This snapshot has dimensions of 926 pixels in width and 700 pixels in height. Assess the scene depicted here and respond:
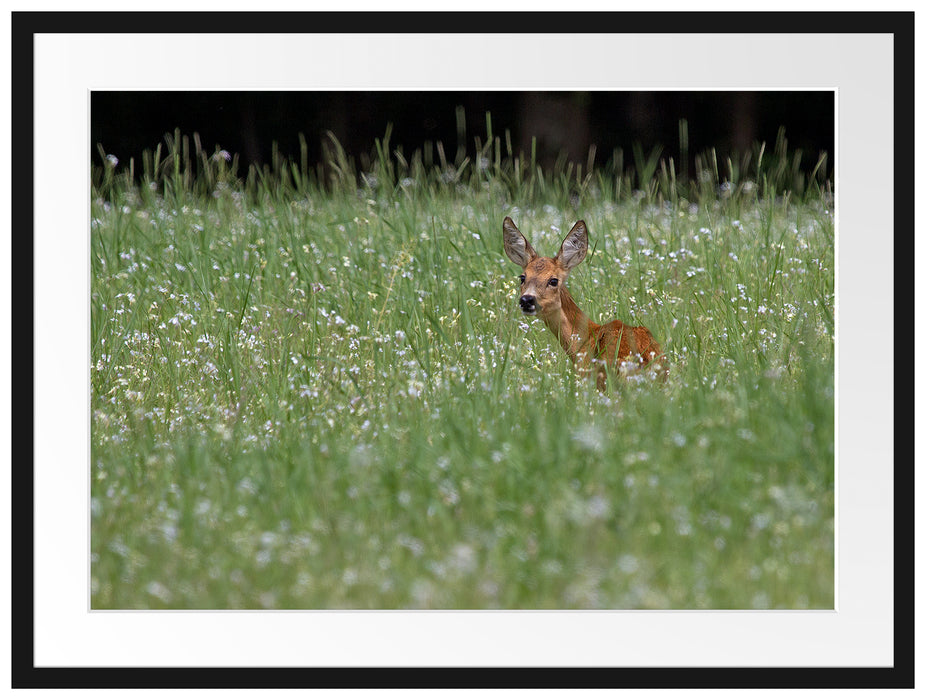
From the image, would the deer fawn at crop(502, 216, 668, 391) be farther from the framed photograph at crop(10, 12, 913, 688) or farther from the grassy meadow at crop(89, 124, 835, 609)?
the grassy meadow at crop(89, 124, 835, 609)

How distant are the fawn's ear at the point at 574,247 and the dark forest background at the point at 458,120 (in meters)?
0.95

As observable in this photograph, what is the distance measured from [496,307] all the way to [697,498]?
8.75 feet

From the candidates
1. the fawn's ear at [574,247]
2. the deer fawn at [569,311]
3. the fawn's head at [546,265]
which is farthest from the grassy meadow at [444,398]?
the fawn's ear at [574,247]

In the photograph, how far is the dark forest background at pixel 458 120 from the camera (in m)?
6.25

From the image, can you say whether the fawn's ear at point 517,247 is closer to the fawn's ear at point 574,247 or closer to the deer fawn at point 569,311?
the deer fawn at point 569,311

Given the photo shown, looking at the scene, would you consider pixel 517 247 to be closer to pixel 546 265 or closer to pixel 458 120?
Result: pixel 546 265

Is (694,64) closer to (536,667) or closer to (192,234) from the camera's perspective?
(536,667)

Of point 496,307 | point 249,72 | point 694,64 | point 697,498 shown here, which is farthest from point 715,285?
point 249,72

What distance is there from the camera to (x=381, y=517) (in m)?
4.29

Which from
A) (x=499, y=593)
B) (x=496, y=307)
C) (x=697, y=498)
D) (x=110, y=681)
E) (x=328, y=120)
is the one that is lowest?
(x=110, y=681)

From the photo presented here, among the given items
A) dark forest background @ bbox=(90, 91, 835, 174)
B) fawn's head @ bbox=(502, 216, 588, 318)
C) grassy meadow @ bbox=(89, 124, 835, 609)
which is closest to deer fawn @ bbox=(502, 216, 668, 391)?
fawn's head @ bbox=(502, 216, 588, 318)

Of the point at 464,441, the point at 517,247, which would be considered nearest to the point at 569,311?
the point at 517,247

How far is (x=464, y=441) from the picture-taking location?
15.4 ft

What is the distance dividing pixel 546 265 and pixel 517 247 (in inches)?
8.2
